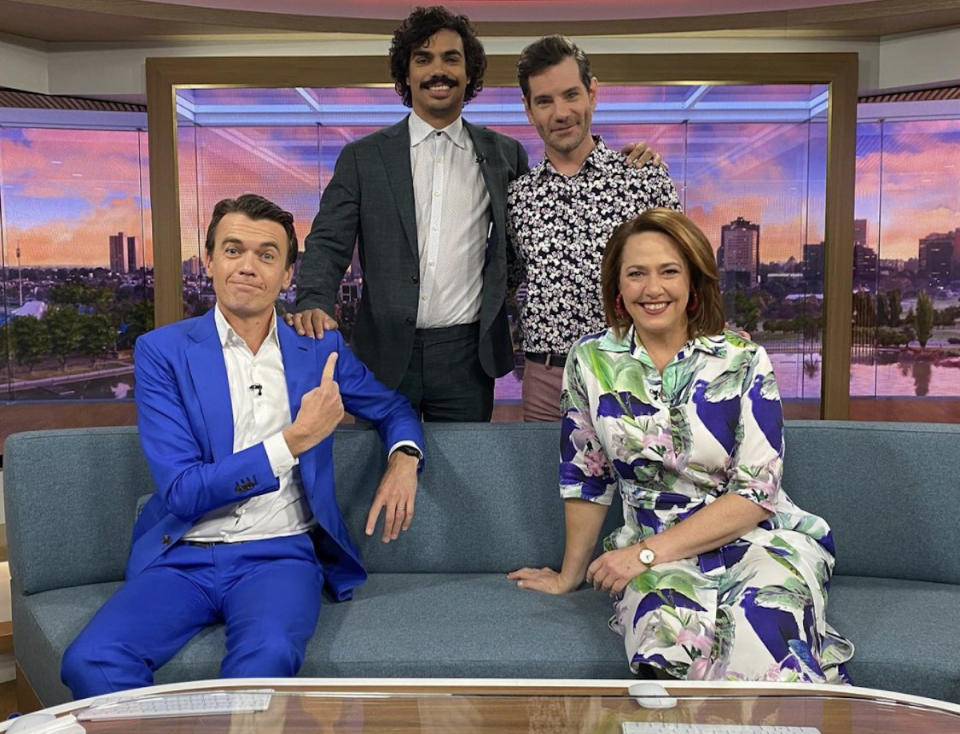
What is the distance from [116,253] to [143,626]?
12.5 ft

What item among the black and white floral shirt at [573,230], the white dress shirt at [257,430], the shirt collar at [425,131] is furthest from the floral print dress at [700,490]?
the shirt collar at [425,131]

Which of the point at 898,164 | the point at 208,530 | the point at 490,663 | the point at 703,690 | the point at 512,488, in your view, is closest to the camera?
the point at 703,690

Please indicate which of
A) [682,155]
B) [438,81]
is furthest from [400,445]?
[682,155]

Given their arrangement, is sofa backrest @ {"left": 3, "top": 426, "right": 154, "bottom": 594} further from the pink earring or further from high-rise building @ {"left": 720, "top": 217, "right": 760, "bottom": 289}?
high-rise building @ {"left": 720, "top": 217, "right": 760, "bottom": 289}

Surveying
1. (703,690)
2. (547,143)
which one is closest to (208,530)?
(703,690)

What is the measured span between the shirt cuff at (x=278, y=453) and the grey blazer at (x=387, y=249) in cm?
75

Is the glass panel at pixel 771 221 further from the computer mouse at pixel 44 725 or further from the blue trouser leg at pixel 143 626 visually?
the computer mouse at pixel 44 725

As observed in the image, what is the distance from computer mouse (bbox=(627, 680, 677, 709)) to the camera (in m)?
1.52

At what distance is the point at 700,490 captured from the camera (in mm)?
2186

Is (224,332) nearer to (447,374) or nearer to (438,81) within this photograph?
(447,374)

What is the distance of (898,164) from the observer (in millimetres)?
5402

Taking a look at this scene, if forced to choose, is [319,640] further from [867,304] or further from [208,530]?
[867,304]

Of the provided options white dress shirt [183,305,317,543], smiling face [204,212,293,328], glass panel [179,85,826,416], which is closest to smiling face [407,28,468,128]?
smiling face [204,212,293,328]

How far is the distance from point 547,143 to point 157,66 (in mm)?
2810
